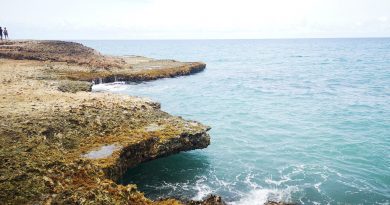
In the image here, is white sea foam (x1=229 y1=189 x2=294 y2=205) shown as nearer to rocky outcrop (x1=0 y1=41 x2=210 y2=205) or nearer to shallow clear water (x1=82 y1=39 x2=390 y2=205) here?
shallow clear water (x1=82 y1=39 x2=390 y2=205)

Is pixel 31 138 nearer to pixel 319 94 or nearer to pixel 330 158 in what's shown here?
pixel 330 158

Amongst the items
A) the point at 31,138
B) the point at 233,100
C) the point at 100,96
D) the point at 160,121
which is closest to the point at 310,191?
the point at 160,121

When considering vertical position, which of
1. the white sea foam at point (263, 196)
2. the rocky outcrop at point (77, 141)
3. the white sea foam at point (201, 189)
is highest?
the rocky outcrop at point (77, 141)

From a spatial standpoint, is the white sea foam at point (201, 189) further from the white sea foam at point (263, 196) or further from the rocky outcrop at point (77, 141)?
the rocky outcrop at point (77, 141)

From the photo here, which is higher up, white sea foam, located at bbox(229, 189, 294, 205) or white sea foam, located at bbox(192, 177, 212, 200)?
white sea foam, located at bbox(192, 177, 212, 200)

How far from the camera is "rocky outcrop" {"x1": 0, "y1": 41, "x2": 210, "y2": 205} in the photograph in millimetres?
14617

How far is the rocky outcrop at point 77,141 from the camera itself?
48.0 feet

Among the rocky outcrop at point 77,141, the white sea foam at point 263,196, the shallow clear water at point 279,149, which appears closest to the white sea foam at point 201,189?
the shallow clear water at point 279,149

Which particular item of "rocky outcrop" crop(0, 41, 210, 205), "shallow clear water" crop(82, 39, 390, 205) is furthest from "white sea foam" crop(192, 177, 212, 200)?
"rocky outcrop" crop(0, 41, 210, 205)

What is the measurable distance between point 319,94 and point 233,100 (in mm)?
14221

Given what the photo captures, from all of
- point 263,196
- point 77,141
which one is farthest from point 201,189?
point 77,141

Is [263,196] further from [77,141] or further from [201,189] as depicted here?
[77,141]

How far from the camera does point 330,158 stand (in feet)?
92.5

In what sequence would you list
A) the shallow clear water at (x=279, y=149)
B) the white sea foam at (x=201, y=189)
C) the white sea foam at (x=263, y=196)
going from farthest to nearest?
1. the shallow clear water at (x=279, y=149)
2. the white sea foam at (x=201, y=189)
3. the white sea foam at (x=263, y=196)
